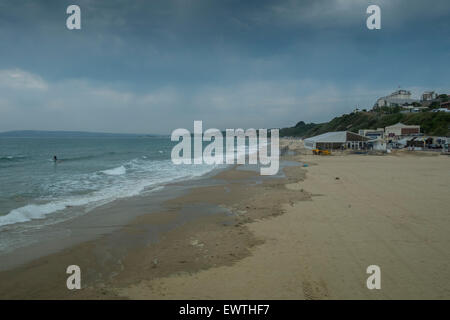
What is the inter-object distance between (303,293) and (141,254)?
12.8 feet

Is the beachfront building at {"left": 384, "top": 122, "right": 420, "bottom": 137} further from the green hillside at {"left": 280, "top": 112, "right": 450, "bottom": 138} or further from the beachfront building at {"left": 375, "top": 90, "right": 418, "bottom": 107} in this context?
the beachfront building at {"left": 375, "top": 90, "right": 418, "bottom": 107}

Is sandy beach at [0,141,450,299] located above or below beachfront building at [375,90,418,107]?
below

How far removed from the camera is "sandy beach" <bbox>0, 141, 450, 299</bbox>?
4703 millimetres

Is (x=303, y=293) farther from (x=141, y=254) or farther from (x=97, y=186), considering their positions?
(x=97, y=186)

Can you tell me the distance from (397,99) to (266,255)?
130595 mm

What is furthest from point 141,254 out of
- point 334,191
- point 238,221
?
point 334,191

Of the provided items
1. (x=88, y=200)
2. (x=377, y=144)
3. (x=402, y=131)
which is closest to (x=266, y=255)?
(x=88, y=200)

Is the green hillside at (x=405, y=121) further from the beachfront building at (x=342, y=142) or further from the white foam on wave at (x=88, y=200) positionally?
the white foam on wave at (x=88, y=200)

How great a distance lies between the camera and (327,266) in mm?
5480

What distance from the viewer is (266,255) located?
6047 millimetres

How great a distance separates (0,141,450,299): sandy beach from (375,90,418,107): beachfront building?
11760cm

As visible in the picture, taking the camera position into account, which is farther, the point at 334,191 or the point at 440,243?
the point at 334,191

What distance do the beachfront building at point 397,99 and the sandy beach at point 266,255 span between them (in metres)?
118

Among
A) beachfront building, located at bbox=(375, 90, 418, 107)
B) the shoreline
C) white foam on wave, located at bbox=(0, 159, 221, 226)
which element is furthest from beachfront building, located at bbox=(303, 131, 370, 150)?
beachfront building, located at bbox=(375, 90, 418, 107)
